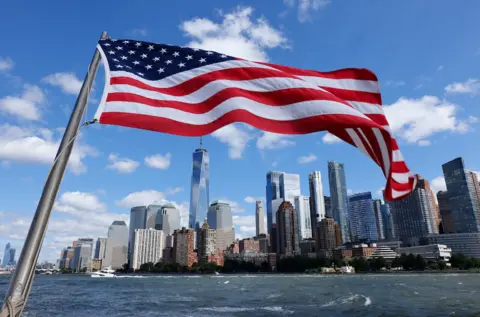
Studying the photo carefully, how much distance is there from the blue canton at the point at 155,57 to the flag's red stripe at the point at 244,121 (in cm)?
121

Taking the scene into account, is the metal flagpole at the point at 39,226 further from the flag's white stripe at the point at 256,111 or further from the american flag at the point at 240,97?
the flag's white stripe at the point at 256,111

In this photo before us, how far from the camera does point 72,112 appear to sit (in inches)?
216

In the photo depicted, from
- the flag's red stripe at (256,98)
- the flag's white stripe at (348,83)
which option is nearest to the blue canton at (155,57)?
the flag's red stripe at (256,98)

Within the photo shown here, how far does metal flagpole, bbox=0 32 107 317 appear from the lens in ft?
14.1

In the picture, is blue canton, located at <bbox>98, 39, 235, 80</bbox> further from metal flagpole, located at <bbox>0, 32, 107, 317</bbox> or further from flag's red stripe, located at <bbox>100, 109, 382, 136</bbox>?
metal flagpole, located at <bbox>0, 32, 107, 317</bbox>

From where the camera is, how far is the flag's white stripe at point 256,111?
6.81 meters

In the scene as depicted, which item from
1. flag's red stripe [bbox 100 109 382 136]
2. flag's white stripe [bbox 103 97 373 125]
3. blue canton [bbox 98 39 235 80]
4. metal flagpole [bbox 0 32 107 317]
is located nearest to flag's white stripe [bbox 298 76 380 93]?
flag's white stripe [bbox 103 97 373 125]

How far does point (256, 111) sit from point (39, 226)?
4.25 m

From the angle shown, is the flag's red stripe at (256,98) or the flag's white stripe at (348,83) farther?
the flag's white stripe at (348,83)

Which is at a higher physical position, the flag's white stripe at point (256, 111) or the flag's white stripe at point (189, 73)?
the flag's white stripe at point (189, 73)

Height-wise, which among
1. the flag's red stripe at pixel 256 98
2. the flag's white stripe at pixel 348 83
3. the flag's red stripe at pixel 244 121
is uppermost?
the flag's white stripe at pixel 348 83

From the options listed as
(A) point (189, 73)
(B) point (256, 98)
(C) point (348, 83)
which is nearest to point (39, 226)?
(A) point (189, 73)

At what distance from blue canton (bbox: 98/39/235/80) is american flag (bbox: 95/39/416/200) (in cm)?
2

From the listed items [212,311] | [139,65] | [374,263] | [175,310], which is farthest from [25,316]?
[374,263]
